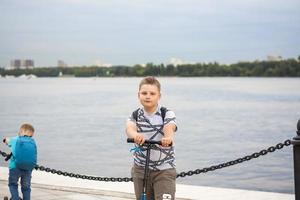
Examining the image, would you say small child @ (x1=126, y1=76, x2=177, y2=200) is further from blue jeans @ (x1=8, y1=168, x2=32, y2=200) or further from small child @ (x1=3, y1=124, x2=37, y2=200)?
blue jeans @ (x1=8, y1=168, x2=32, y2=200)

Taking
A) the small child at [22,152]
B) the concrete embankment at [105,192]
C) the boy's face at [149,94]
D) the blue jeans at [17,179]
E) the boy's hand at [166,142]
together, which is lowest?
the concrete embankment at [105,192]

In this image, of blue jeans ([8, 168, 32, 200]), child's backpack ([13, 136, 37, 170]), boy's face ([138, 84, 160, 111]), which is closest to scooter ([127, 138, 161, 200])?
boy's face ([138, 84, 160, 111])

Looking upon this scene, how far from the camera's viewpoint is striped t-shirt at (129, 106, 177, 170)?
567 centimetres

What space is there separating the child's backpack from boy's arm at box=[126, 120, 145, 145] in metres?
2.42

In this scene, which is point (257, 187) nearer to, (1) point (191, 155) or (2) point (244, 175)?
(2) point (244, 175)

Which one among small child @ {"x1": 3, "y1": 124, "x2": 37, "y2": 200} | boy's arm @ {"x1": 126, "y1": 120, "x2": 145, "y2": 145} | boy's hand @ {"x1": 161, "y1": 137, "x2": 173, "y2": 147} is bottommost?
small child @ {"x1": 3, "y1": 124, "x2": 37, "y2": 200}

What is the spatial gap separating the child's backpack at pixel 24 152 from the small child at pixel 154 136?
2.37 m

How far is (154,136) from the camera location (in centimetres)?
567

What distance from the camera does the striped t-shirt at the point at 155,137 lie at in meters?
5.67

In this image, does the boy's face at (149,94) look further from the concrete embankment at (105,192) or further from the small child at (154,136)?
the concrete embankment at (105,192)

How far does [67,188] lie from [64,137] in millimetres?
26197

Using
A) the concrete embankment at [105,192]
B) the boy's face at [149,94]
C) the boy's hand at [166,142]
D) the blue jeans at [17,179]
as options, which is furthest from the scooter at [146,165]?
the concrete embankment at [105,192]

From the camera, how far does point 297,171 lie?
6473 mm

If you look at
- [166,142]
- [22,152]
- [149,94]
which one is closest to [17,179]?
[22,152]
